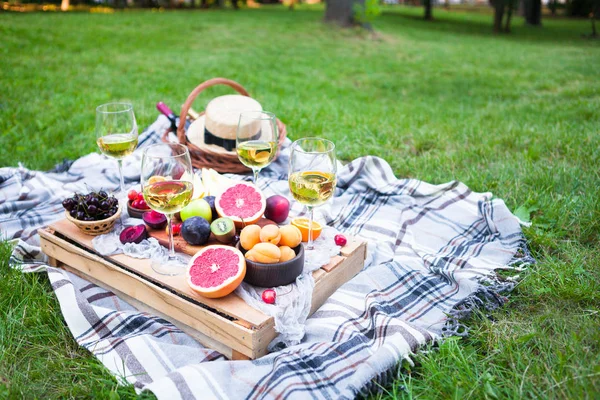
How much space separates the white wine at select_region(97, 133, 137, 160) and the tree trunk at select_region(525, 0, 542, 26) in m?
26.5

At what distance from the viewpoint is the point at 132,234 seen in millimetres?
3037

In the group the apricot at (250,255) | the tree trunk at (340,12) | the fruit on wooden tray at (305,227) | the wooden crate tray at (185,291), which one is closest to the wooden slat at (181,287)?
the wooden crate tray at (185,291)

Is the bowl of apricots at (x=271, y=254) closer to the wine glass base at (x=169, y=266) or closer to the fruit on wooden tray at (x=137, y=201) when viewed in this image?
the wine glass base at (x=169, y=266)

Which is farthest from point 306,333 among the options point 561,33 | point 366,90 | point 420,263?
point 561,33

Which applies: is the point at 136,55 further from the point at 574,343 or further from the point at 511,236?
the point at 574,343

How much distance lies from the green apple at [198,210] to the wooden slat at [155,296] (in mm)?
490

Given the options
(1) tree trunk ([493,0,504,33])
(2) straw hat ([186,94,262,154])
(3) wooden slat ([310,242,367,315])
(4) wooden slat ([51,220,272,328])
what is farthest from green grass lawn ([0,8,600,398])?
(1) tree trunk ([493,0,504,33])

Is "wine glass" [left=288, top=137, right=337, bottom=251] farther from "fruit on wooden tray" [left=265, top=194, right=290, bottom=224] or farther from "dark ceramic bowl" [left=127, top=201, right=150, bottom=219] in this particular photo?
"dark ceramic bowl" [left=127, top=201, right=150, bottom=219]

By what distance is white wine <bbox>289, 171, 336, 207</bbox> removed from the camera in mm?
2643

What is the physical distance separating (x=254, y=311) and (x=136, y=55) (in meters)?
9.34

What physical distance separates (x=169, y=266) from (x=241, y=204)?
0.60 meters

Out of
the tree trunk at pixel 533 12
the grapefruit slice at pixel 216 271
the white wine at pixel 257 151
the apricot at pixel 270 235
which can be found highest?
the tree trunk at pixel 533 12

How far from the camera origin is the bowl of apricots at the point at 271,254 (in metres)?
2.67

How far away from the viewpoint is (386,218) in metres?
4.08
